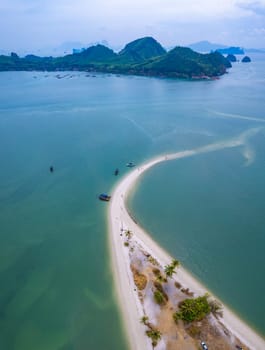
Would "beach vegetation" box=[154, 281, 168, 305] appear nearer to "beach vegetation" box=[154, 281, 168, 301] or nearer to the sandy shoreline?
"beach vegetation" box=[154, 281, 168, 301]

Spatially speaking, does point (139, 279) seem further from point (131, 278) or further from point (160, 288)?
point (160, 288)

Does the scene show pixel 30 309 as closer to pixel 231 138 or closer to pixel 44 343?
pixel 44 343

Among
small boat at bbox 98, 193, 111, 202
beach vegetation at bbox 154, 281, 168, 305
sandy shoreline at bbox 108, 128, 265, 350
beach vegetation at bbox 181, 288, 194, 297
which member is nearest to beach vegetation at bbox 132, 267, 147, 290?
sandy shoreline at bbox 108, 128, 265, 350

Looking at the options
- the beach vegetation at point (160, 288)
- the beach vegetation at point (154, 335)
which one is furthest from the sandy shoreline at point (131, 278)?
the beach vegetation at point (160, 288)

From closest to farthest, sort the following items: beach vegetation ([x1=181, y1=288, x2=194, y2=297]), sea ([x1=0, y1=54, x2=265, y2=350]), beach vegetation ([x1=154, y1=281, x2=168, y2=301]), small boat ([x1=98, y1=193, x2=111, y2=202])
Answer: sea ([x1=0, y1=54, x2=265, y2=350])
beach vegetation ([x1=154, y1=281, x2=168, y2=301])
beach vegetation ([x1=181, y1=288, x2=194, y2=297])
small boat ([x1=98, y1=193, x2=111, y2=202])

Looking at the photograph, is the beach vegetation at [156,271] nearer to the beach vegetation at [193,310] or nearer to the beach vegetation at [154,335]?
the beach vegetation at [193,310]

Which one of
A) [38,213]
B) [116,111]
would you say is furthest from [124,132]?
[38,213]

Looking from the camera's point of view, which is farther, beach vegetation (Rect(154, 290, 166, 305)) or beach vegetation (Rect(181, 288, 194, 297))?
beach vegetation (Rect(181, 288, 194, 297))
